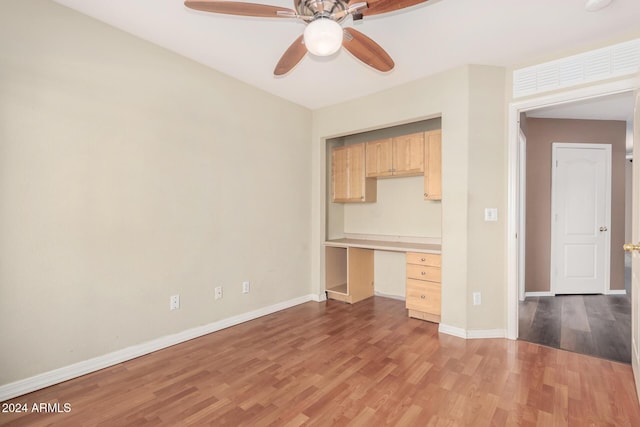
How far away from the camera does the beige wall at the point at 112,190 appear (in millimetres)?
2020

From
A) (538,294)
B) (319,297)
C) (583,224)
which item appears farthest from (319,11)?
(583,224)

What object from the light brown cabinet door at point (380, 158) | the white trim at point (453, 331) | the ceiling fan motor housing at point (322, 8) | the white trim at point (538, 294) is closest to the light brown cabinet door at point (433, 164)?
the light brown cabinet door at point (380, 158)

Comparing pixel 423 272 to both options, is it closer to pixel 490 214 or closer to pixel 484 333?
pixel 484 333

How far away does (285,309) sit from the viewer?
3.81 metres

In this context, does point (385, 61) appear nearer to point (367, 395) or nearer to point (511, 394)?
point (367, 395)

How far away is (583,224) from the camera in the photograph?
4469mm

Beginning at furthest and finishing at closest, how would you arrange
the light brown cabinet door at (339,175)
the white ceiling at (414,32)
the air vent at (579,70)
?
the light brown cabinet door at (339,175)
the air vent at (579,70)
the white ceiling at (414,32)

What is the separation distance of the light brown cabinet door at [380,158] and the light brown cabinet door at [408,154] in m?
0.07

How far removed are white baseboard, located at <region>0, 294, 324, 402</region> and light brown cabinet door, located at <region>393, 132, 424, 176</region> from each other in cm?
231

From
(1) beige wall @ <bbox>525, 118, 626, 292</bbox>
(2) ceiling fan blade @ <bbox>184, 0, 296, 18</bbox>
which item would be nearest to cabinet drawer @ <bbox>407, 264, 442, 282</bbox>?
(1) beige wall @ <bbox>525, 118, 626, 292</bbox>

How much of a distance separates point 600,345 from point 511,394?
1.44 meters

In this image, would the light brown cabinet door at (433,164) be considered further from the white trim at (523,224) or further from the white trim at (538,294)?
the white trim at (538,294)

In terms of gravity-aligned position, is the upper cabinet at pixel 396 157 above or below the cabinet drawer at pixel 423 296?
above

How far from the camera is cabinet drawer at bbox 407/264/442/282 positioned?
3.26 m
